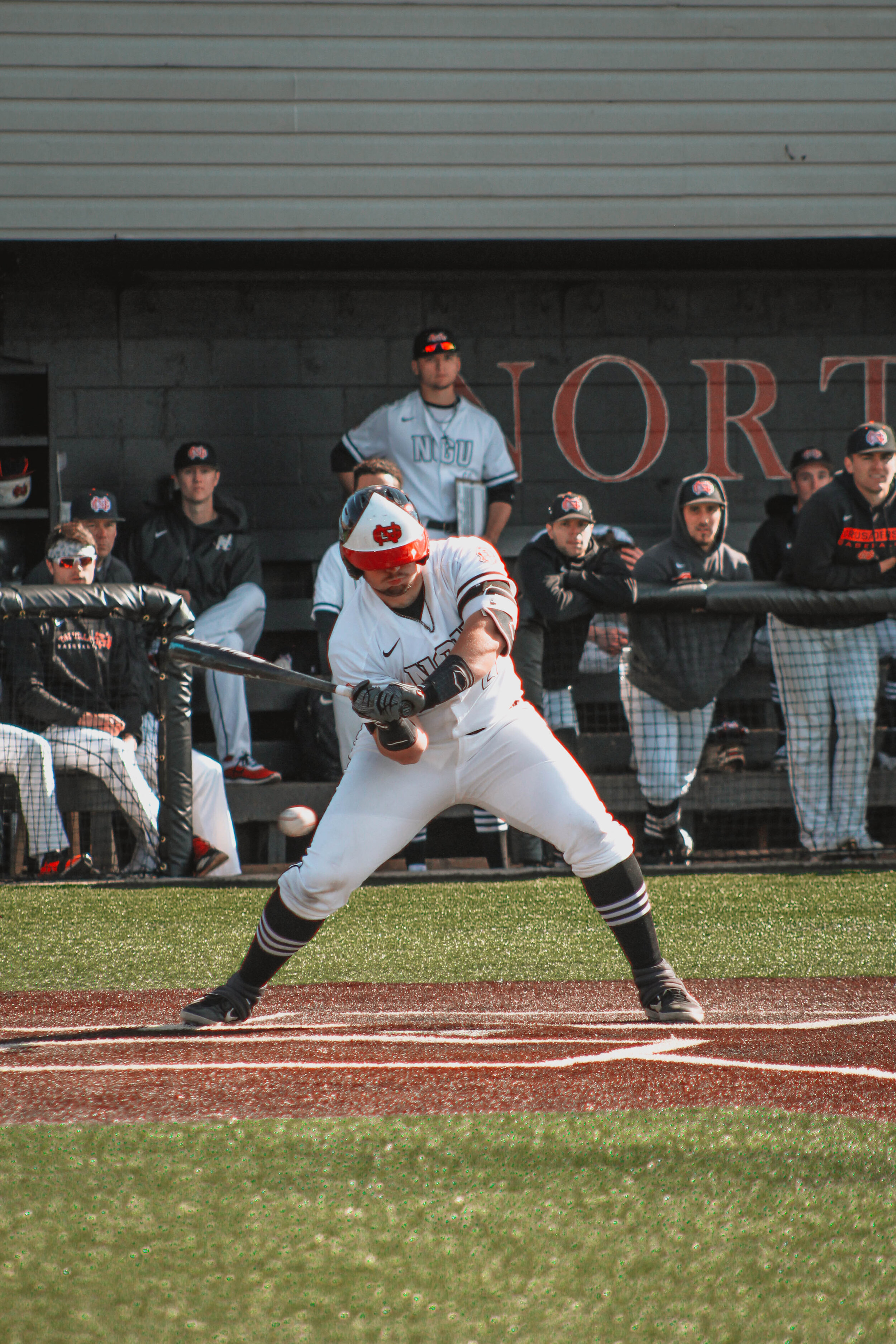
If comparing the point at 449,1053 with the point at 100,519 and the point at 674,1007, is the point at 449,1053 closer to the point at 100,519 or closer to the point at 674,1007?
the point at 674,1007

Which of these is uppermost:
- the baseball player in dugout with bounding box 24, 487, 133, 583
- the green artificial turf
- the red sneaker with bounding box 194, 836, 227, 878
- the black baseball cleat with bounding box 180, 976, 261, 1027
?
A: the baseball player in dugout with bounding box 24, 487, 133, 583

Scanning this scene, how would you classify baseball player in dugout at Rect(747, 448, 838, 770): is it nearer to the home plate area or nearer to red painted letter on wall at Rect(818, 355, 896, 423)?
red painted letter on wall at Rect(818, 355, 896, 423)

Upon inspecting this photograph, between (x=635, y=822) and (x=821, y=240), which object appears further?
(x=821, y=240)

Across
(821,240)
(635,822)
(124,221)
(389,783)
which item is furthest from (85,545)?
(821,240)

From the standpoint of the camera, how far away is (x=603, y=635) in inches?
269

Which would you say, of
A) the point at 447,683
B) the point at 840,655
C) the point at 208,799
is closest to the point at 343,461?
the point at 208,799

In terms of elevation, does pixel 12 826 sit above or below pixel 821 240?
below

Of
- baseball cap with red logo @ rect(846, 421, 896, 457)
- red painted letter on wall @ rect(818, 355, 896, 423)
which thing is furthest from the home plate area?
red painted letter on wall @ rect(818, 355, 896, 423)

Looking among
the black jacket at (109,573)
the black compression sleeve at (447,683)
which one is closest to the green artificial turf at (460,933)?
the black compression sleeve at (447,683)

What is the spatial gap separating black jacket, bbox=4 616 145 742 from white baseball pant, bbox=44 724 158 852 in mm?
73

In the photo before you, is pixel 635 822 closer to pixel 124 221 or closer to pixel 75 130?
pixel 124 221

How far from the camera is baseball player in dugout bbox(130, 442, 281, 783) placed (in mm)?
7418

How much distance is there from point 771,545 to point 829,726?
163 centimetres

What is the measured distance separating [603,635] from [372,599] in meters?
2.93
